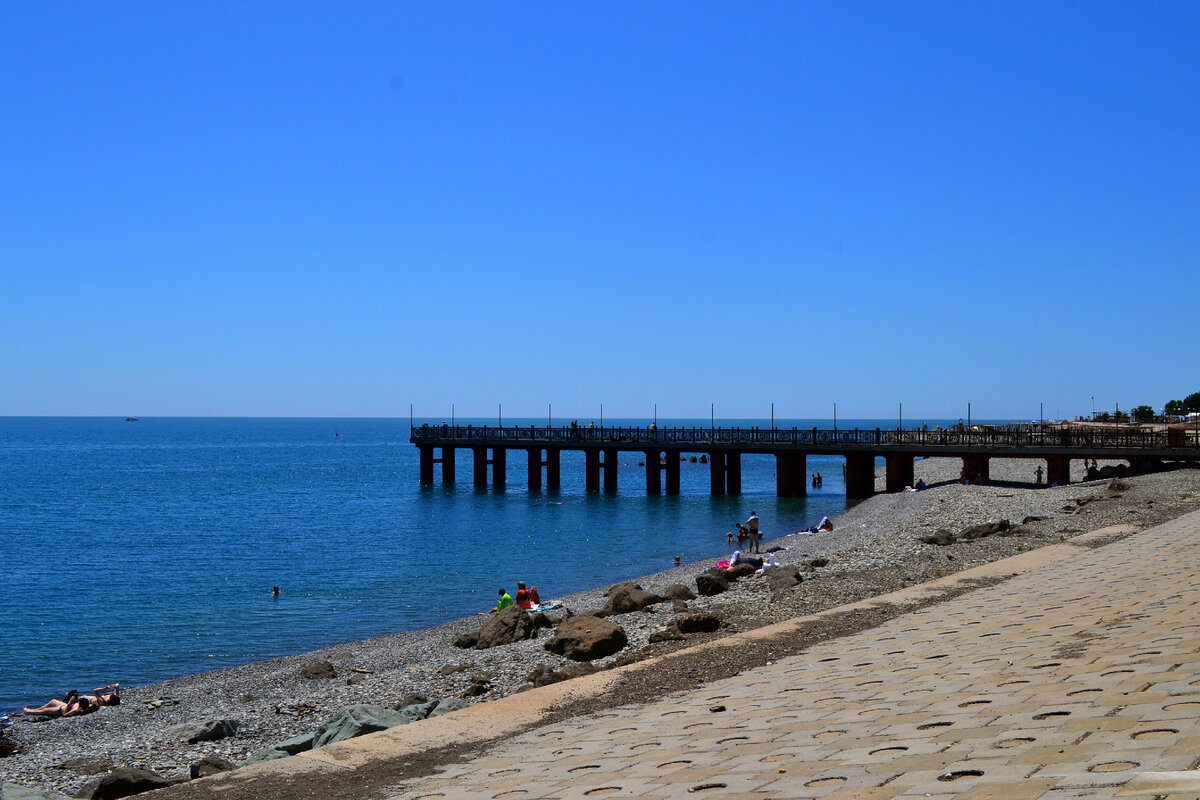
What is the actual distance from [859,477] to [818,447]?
3.41 meters

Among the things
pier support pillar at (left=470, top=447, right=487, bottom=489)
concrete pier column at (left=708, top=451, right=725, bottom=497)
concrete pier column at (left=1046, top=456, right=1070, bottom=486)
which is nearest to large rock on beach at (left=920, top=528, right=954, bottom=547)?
concrete pier column at (left=1046, top=456, right=1070, bottom=486)

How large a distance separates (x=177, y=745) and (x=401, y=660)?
231 inches

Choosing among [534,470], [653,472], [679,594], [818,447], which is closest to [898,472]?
[818,447]

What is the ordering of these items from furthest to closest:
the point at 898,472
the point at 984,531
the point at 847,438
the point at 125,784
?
the point at 847,438 → the point at 898,472 → the point at 984,531 → the point at 125,784

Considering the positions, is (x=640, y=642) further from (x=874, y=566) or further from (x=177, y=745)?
(x=874, y=566)

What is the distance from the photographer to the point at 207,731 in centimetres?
1515

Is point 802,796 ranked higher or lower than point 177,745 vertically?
higher

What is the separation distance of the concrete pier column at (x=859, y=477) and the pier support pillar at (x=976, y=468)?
528 cm

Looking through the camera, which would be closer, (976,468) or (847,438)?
(976,468)

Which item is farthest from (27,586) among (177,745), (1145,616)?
(1145,616)

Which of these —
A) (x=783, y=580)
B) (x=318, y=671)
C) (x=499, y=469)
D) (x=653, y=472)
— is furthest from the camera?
(x=499, y=469)

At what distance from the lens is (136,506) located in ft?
216

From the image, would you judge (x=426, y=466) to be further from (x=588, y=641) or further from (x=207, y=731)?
(x=588, y=641)

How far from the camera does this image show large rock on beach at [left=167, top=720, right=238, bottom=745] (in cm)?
1513
